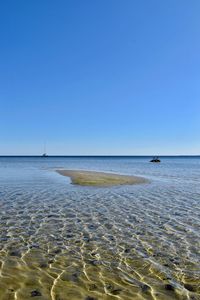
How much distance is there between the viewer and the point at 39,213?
54.0ft

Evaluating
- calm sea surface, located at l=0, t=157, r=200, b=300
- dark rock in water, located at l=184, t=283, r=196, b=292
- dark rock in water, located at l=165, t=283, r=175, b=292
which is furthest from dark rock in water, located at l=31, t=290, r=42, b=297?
dark rock in water, located at l=184, t=283, r=196, b=292

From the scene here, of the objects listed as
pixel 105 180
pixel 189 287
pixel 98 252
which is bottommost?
pixel 189 287

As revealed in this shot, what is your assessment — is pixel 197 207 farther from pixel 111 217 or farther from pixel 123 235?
pixel 123 235

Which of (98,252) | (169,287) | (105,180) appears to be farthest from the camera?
(105,180)

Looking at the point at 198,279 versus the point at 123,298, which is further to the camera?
the point at 198,279

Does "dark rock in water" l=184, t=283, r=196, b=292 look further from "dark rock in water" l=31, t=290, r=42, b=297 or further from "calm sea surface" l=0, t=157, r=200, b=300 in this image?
"dark rock in water" l=31, t=290, r=42, b=297

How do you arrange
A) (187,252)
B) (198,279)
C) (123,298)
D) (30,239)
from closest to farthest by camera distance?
1. (123,298)
2. (198,279)
3. (187,252)
4. (30,239)

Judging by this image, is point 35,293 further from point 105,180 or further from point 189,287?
point 105,180

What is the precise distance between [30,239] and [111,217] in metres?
5.31

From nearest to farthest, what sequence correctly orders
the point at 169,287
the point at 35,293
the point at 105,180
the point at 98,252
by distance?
1. the point at 35,293
2. the point at 169,287
3. the point at 98,252
4. the point at 105,180

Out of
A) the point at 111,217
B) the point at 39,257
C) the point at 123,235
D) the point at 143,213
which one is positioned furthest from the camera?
the point at 143,213

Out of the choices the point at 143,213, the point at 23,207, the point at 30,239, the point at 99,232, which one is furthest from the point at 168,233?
the point at 23,207

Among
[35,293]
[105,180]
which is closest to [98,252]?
[35,293]

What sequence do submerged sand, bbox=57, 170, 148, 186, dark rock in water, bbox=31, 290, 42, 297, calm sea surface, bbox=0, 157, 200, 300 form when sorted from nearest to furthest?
dark rock in water, bbox=31, 290, 42, 297
calm sea surface, bbox=0, 157, 200, 300
submerged sand, bbox=57, 170, 148, 186
